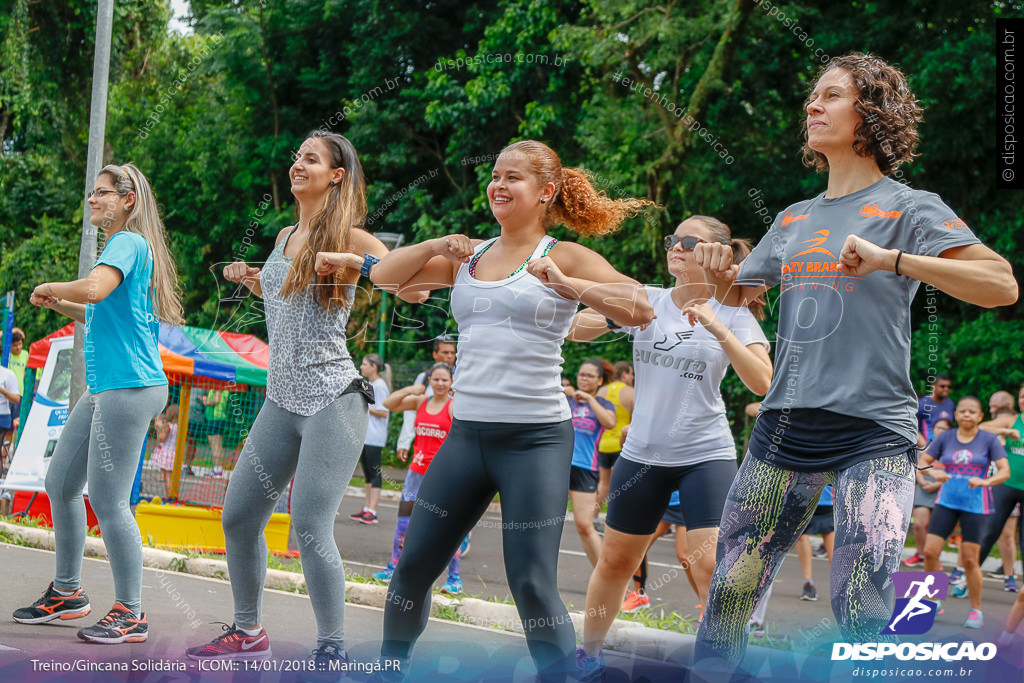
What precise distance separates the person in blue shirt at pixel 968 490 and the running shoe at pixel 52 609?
18.3 feet

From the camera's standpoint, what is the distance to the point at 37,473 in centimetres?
706

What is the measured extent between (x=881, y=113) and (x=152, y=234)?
2.97 meters

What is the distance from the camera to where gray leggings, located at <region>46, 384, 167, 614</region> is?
12.7 feet

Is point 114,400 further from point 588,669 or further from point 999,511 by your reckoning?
point 999,511

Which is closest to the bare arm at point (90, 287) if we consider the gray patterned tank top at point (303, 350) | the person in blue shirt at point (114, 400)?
the person in blue shirt at point (114, 400)

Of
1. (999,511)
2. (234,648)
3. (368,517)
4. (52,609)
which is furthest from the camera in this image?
(368,517)

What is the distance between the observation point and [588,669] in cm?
338

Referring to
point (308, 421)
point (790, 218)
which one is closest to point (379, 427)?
point (308, 421)

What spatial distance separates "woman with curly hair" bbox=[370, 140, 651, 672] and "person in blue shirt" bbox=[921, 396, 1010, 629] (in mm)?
4934

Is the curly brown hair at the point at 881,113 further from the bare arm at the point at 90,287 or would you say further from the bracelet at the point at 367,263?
the bare arm at the point at 90,287

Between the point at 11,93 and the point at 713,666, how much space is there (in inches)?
843

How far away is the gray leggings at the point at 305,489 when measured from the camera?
3.37 metres

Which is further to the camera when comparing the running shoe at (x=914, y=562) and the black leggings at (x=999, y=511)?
the running shoe at (x=914, y=562)

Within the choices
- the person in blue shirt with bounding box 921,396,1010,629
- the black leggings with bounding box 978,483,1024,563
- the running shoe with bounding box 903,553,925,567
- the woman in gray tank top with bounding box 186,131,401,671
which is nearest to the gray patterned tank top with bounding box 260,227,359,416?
the woman in gray tank top with bounding box 186,131,401,671
